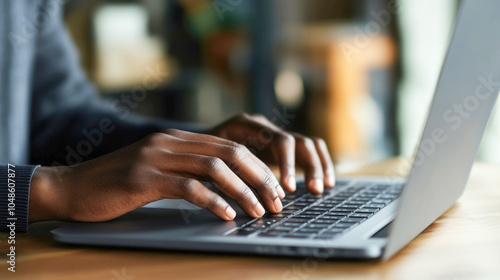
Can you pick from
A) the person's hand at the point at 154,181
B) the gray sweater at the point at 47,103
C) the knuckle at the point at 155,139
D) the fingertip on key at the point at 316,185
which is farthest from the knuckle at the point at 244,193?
the gray sweater at the point at 47,103

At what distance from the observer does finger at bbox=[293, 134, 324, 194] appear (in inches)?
33.1

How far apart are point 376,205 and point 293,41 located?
2782 millimetres

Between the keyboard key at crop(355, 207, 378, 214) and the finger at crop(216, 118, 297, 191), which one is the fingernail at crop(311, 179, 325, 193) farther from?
the keyboard key at crop(355, 207, 378, 214)

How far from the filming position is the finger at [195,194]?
23.6 inches

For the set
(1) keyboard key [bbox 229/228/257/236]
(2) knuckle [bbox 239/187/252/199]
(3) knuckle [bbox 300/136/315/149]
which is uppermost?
(3) knuckle [bbox 300/136/315/149]

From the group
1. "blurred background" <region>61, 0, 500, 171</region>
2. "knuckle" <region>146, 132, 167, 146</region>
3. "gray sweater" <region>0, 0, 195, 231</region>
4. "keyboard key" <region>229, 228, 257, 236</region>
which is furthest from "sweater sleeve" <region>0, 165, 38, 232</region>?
"blurred background" <region>61, 0, 500, 171</region>

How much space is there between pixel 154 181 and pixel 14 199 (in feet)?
0.53

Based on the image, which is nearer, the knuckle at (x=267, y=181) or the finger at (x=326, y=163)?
the knuckle at (x=267, y=181)

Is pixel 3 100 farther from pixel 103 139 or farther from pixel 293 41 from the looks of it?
pixel 293 41

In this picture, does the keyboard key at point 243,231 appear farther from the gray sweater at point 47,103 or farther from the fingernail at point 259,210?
the gray sweater at point 47,103

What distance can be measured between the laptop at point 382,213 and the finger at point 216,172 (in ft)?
0.05

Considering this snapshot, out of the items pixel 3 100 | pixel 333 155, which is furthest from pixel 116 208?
pixel 333 155

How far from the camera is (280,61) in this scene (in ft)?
11.0

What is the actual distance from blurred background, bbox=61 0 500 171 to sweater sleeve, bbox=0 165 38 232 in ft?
8.52
